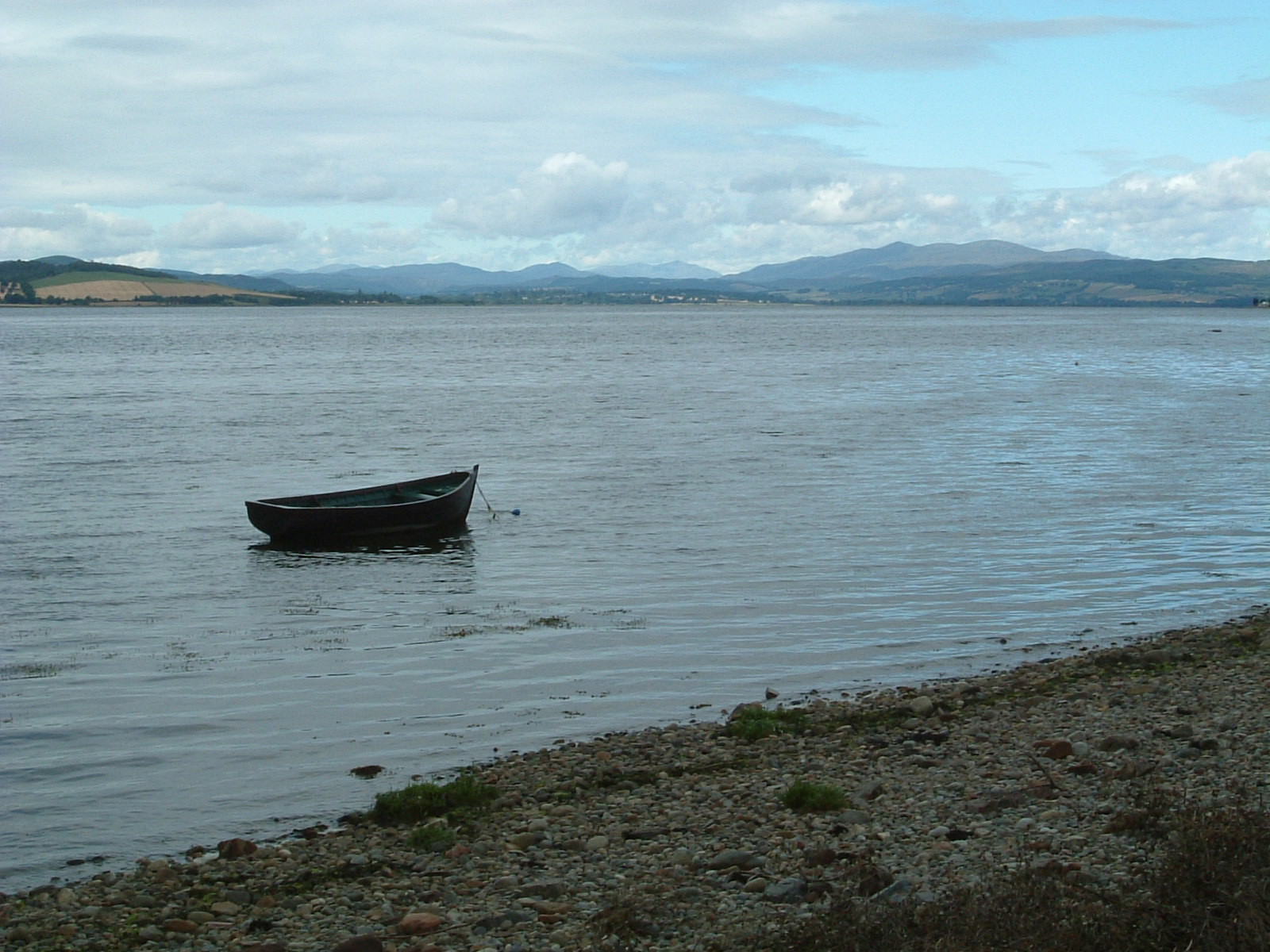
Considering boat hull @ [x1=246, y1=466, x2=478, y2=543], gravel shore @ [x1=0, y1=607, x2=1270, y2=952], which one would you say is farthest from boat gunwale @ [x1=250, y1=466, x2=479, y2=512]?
gravel shore @ [x1=0, y1=607, x2=1270, y2=952]

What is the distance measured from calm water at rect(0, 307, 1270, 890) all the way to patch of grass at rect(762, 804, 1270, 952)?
7.01m

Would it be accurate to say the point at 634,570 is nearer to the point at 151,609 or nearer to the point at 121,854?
the point at 151,609

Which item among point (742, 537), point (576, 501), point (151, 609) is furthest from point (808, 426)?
point (151, 609)

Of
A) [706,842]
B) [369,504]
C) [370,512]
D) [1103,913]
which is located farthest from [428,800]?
[369,504]

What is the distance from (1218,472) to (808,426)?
1901 cm

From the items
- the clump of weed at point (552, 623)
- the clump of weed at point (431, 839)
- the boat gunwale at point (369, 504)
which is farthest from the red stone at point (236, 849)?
the boat gunwale at point (369, 504)

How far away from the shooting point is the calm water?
14.9 metres

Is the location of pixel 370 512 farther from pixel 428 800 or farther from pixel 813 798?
pixel 813 798

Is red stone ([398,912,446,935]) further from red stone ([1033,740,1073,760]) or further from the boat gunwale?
the boat gunwale

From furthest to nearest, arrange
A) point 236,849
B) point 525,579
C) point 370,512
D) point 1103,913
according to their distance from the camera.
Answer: point 370,512, point 525,579, point 236,849, point 1103,913

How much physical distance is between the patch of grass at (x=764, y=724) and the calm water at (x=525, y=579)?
1245mm

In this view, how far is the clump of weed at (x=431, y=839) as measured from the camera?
11.0 meters

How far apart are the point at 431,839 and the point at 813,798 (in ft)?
11.4

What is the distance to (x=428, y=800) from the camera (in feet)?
39.3
